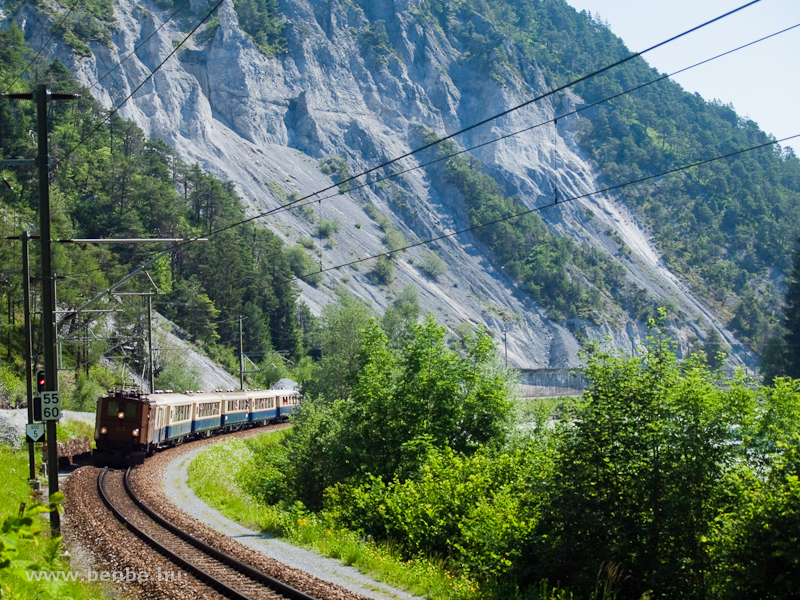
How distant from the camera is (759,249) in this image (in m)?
166

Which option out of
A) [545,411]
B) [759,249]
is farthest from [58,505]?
[759,249]

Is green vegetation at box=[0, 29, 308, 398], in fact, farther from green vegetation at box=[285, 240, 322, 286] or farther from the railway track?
the railway track

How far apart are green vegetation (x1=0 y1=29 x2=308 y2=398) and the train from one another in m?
11.4

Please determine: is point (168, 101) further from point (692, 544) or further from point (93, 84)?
point (692, 544)

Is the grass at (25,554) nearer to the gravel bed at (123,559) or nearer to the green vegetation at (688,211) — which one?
the gravel bed at (123,559)

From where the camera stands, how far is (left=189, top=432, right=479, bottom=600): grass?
11.8 meters

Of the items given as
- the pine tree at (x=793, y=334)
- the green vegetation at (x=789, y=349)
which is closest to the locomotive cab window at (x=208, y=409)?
the pine tree at (x=793, y=334)

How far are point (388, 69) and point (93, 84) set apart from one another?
68196mm

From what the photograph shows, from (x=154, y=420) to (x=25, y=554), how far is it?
24.9 metres

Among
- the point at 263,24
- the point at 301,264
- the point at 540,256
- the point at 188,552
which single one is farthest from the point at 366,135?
the point at 188,552

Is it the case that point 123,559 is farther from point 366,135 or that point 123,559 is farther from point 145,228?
point 366,135

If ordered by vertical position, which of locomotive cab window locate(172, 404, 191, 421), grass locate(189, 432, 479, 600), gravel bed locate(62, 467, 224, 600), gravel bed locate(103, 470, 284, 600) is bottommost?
grass locate(189, 432, 479, 600)

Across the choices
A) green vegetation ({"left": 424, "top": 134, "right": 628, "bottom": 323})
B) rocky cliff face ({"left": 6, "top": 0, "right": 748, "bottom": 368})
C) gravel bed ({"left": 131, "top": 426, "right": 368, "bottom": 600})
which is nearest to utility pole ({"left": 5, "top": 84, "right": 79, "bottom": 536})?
gravel bed ({"left": 131, "top": 426, "right": 368, "bottom": 600})

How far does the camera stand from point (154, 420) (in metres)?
28.9
